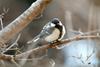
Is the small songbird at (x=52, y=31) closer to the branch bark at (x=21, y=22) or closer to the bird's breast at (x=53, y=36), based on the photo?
the bird's breast at (x=53, y=36)

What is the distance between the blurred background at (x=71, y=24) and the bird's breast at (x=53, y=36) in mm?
67

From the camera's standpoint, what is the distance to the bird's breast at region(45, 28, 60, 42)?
1688 millimetres

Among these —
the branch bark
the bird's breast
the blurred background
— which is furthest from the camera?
the bird's breast

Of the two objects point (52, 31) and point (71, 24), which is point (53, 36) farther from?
point (71, 24)

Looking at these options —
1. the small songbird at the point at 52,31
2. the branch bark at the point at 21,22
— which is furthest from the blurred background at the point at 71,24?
the branch bark at the point at 21,22

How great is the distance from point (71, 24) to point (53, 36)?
9.6 inches

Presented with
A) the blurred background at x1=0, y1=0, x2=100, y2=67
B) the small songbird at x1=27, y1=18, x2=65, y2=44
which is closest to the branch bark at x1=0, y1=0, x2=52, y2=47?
the blurred background at x1=0, y1=0, x2=100, y2=67

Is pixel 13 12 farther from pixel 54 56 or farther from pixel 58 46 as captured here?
pixel 58 46

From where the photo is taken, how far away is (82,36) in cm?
127

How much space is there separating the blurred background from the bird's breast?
Result: 7 cm

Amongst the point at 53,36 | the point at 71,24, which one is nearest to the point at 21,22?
the point at 71,24

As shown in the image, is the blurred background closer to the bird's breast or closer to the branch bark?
the bird's breast

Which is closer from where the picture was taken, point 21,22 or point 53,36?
point 21,22

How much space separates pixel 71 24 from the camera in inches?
59.3
